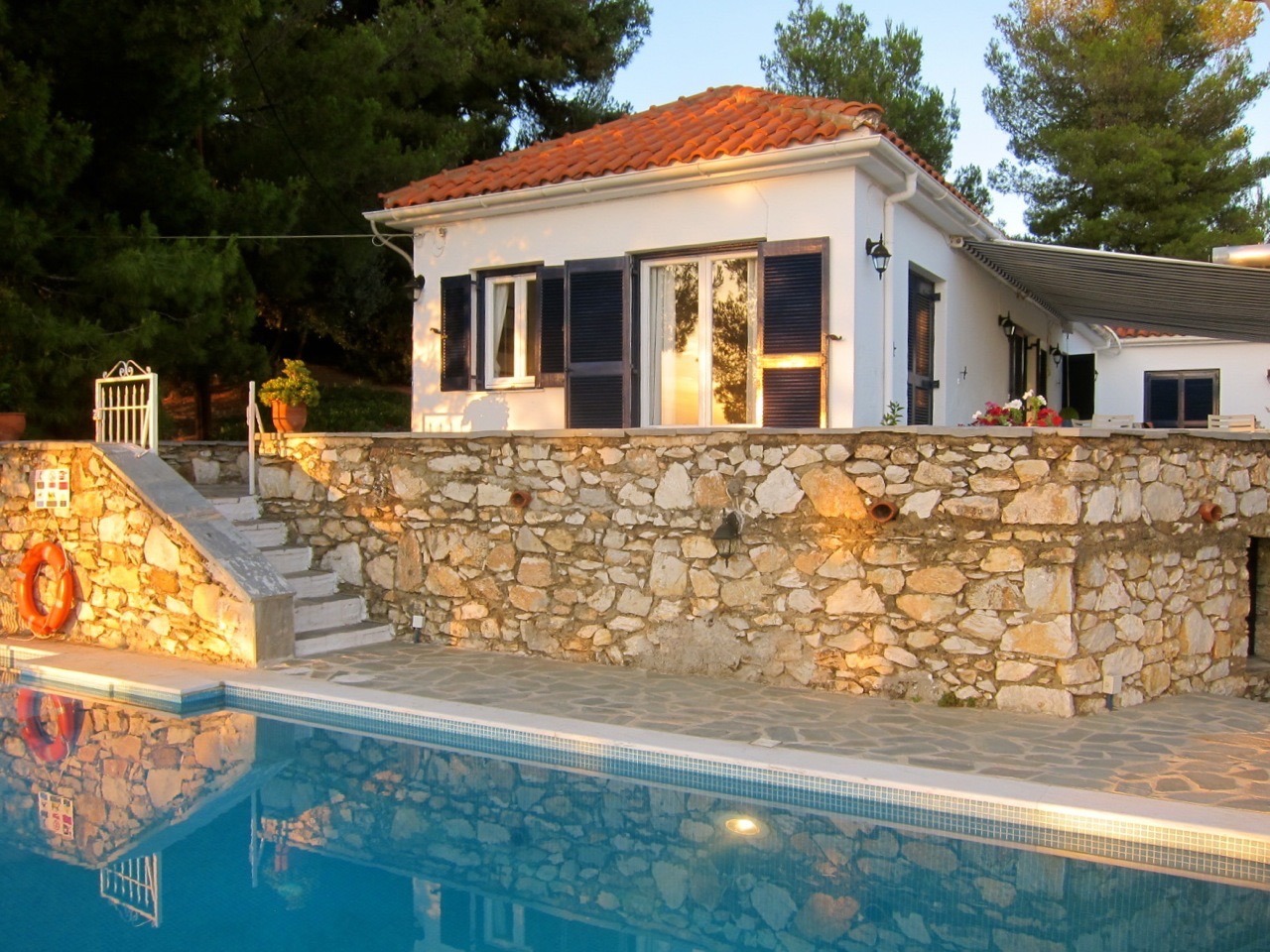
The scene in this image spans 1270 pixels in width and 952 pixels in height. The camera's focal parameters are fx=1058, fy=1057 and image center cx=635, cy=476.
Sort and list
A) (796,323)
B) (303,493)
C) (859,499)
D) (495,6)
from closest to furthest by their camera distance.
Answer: (859,499)
(796,323)
(303,493)
(495,6)

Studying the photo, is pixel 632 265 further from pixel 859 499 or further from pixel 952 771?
pixel 952 771

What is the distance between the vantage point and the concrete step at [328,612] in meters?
10.6

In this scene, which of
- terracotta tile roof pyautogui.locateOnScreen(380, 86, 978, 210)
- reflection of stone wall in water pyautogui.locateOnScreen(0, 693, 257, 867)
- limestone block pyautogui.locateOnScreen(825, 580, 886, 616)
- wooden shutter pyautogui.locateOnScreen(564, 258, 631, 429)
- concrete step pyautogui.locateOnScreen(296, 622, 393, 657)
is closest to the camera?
reflection of stone wall in water pyautogui.locateOnScreen(0, 693, 257, 867)

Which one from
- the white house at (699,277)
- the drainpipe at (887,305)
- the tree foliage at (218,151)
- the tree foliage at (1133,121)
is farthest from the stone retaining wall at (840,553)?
the tree foliage at (1133,121)

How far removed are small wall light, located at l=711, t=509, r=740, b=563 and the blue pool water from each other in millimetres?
2709

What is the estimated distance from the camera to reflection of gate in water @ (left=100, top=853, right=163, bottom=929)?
5.41 m

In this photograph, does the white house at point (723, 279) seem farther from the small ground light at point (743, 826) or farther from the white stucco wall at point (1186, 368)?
the white stucco wall at point (1186, 368)

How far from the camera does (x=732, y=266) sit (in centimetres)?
1151

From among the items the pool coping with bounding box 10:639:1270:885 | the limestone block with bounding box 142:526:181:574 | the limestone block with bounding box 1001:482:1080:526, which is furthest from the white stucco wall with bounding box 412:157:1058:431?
the pool coping with bounding box 10:639:1270:885

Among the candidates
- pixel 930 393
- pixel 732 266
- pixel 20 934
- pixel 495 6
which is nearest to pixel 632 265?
pixel 732 266

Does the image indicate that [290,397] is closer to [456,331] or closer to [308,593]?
[456,331]

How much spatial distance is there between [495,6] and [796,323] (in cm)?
1385

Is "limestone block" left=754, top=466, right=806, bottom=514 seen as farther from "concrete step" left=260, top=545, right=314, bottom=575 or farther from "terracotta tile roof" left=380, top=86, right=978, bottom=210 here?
"concrete step" left=260, top=545, right=314, bottom=575

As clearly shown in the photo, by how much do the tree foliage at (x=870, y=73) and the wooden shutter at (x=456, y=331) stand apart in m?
15.5
